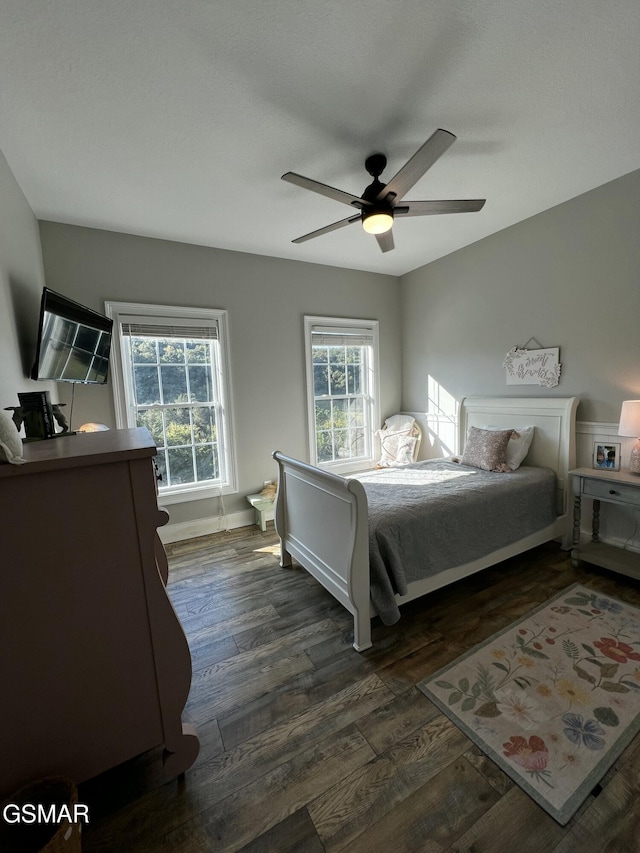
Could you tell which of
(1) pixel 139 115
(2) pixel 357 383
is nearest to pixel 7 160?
(1) pixel 139 115

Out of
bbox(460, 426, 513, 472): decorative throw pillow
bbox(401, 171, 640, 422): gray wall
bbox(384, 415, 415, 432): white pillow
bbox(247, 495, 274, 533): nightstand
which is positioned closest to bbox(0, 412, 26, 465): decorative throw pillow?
bbox(247, 495, 274, 533): nightstand

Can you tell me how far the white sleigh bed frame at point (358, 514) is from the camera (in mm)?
1812

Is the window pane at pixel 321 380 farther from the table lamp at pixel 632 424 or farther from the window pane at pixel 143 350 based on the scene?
the table lamp at pixel 632 424

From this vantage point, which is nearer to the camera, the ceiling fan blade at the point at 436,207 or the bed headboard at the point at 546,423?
the ceiling fan blade at the point at 436,207

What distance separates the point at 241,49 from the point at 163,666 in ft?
7.94

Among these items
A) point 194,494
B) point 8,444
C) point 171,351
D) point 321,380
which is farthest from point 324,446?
point 8,444

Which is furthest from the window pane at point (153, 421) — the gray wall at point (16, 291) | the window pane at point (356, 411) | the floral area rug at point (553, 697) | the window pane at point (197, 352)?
the floral area rug at point (553, 697)

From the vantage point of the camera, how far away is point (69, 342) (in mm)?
2082

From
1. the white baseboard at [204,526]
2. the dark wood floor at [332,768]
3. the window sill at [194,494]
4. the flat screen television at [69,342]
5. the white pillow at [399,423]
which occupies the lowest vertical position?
the dark wood floor at [332,768]

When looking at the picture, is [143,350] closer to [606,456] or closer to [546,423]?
[546,423]

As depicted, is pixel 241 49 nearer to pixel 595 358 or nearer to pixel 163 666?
pixel 163 666

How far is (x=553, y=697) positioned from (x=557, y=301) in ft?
9.41

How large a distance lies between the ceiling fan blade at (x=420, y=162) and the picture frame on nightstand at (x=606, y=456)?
96.1 inches

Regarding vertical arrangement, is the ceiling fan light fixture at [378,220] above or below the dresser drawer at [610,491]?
above
